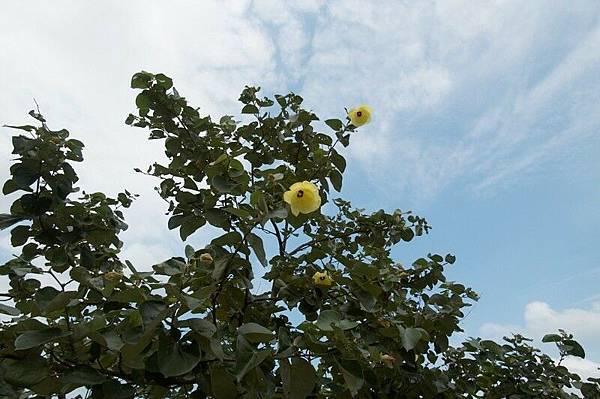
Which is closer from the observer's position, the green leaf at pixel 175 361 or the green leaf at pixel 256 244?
the green leaf at pixel 175 361

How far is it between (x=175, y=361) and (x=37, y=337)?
0.29m

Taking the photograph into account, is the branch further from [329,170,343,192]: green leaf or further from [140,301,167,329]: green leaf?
[140,301,167,329]: green leaf

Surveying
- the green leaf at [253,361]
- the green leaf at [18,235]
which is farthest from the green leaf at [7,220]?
the green leaf at [253,361]

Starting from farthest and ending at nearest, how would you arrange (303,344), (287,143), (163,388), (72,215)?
1. (287,143)
2. (72,215)
3. (163,388)
4. (303,344)

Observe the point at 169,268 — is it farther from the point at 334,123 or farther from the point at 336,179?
the point at 334,123

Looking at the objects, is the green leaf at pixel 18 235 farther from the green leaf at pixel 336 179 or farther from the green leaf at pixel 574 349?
the green leaf at pixel 574 349

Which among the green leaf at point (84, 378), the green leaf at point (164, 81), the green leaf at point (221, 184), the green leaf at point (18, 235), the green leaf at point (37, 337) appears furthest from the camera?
the green leaf at point (164, 81)

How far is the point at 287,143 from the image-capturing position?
2486 millimetres

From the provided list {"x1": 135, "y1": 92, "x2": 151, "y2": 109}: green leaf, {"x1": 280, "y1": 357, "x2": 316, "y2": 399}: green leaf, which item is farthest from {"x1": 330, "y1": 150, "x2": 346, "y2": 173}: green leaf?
{"x1": 280, "y1": 357, "x2": 316, "y2": 399}: green leaf

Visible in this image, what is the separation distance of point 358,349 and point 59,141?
1.19m

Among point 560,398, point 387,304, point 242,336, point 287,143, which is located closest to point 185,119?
point 287,143

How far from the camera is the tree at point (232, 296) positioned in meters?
1.23

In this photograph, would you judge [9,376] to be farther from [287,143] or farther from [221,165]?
[287,143]

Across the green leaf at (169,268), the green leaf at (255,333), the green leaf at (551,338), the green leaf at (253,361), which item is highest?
the green leaf at (551,338)
